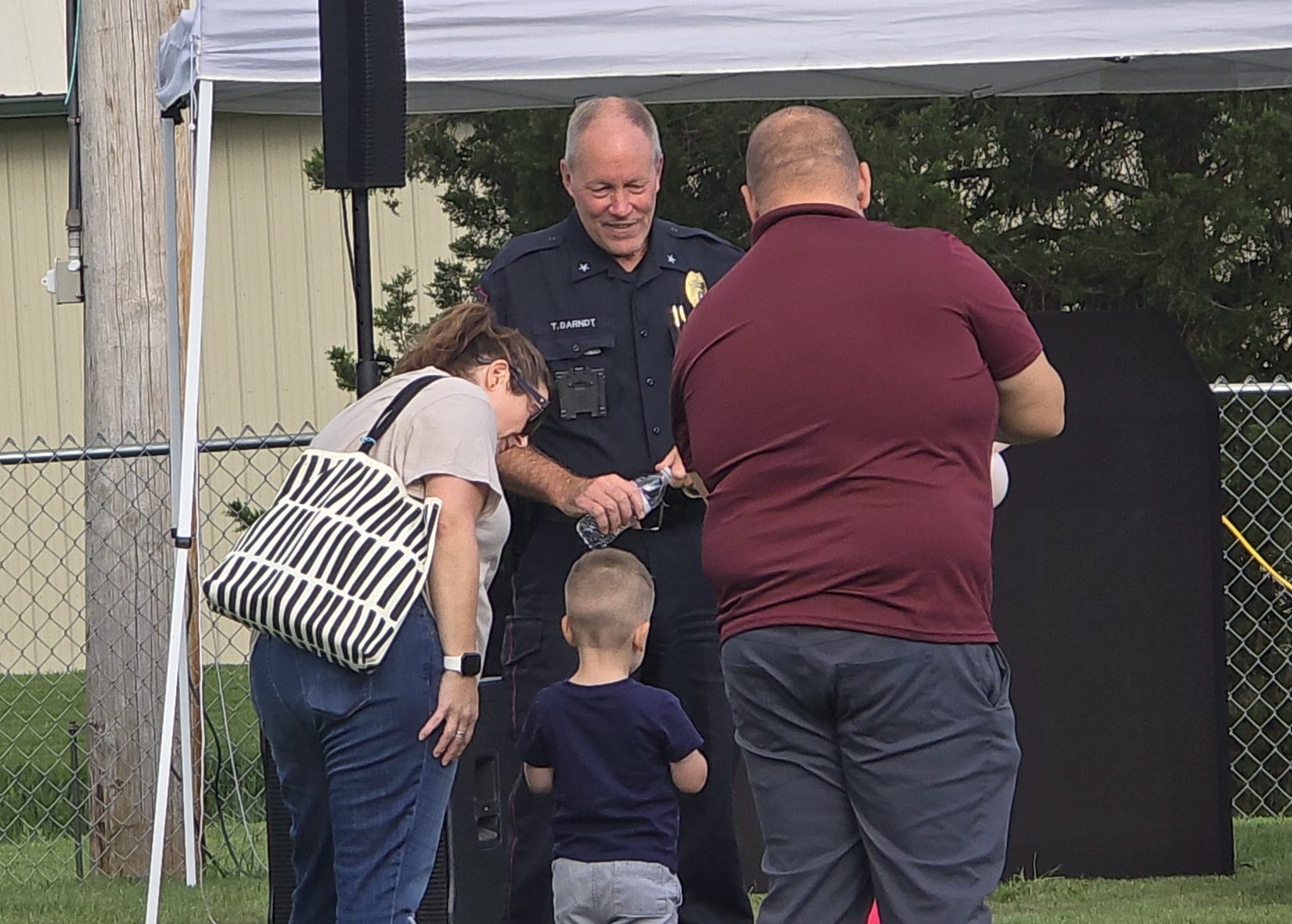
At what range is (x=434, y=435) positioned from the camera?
10.2 ft

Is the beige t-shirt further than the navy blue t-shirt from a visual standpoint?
No

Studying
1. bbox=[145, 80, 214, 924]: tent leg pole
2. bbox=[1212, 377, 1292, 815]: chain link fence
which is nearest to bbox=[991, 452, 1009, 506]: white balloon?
bbox=[145, 80, 214, 924]: tent leg pole

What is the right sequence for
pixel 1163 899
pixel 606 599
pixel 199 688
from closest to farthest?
pixel 606 599 < pixel 1163 899 < pixel 199 688

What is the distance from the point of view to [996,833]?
2838 millimetres

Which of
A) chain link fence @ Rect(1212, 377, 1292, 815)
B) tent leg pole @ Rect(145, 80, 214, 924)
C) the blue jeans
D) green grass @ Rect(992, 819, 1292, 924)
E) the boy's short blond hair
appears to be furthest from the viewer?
chain link fence @ Rect(1212, 377, 1292, 815)

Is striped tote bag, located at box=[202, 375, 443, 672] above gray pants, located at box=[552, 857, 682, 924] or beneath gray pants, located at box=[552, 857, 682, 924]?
above

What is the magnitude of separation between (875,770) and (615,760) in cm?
106

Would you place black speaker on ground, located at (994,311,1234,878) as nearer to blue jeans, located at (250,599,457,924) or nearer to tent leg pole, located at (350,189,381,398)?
tent leg pole, located at (350,189,381,398)

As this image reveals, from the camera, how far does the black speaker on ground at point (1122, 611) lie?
5.47m

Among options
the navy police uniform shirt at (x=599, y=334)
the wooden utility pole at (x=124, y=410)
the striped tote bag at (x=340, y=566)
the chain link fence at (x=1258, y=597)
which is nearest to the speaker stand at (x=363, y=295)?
the navy police uniform shirt at (x=599, y=334)

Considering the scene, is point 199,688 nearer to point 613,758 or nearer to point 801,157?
point 613,758

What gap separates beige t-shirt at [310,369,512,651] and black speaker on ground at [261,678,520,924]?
628 millimetres

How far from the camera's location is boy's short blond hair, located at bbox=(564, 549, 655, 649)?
3.71 m

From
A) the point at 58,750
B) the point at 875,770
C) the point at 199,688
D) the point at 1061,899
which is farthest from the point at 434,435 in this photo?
the point at 58,750
